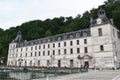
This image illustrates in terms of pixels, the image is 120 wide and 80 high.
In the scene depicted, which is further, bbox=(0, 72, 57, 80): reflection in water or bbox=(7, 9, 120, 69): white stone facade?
bbox=(7, 9, 120, 69): white stone facade

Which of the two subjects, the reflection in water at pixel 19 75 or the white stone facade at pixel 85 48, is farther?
the white stone facade at pixel 85 48

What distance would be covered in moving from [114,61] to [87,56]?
6.48m

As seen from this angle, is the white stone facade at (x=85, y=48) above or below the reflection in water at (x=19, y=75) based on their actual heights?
above

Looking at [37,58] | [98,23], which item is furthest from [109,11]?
[37,58]

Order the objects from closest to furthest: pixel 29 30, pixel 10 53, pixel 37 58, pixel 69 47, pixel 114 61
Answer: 1. pixel 114 61
2. pixel 69 47
3. pixel 37 58
4. pixel 10 53
5. pixel 29 30

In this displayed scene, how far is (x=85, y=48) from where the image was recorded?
37.4 metres

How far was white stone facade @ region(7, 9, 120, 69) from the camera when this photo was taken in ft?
111

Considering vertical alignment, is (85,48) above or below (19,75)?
above

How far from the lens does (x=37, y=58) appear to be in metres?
49.3

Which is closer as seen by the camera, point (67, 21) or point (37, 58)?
point (37, 58)

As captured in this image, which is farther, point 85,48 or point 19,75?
point 85,48

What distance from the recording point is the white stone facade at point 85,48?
33.7 metres

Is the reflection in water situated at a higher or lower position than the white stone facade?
lower

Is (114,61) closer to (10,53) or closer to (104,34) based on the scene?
(104,34)
